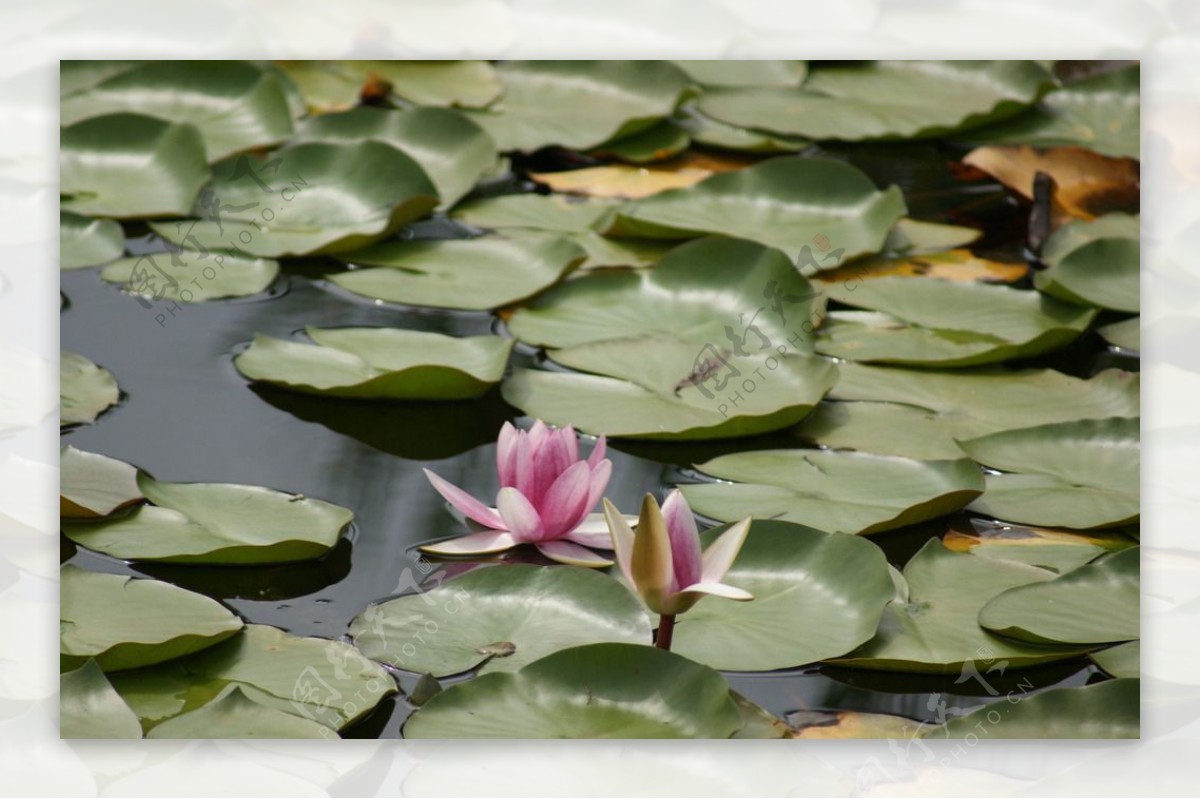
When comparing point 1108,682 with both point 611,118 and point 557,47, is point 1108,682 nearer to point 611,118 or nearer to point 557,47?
point 557,47

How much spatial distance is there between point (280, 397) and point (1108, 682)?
2.73ft

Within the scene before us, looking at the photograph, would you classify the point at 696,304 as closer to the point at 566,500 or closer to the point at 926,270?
the point at 926,270

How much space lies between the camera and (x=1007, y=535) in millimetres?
1222

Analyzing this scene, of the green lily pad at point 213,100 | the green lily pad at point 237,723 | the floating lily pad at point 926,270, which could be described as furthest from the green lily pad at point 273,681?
the floating lily pad at point 926,270

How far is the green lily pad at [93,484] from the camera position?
120 cm

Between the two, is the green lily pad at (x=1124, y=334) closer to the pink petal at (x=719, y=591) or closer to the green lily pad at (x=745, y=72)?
the green lily pad at (x=745, y=72)

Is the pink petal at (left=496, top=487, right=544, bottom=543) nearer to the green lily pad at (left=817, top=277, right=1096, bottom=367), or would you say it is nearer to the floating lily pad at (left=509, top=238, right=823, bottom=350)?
the floating lily pad at (left=509, top=238, right=823, bottom=350)

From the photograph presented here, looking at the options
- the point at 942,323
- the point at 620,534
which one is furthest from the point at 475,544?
the point at 942,323

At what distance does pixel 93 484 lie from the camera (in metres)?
1.23

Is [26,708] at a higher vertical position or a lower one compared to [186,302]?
lower

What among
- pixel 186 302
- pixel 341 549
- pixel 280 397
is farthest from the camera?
pixel 186 302

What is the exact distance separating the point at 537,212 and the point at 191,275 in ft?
1.50

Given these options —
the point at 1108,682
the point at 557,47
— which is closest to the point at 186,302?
the point at 557,47

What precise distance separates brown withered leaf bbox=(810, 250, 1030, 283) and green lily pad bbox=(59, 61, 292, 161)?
2.46 ft
